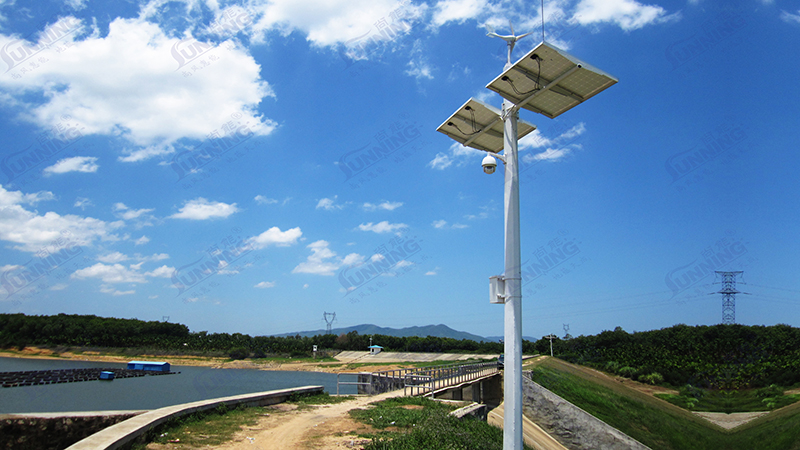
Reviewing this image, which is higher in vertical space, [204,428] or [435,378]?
[204,428]

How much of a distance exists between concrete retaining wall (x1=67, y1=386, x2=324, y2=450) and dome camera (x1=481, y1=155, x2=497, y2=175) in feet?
25.6

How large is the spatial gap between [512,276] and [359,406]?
1025 centimetres

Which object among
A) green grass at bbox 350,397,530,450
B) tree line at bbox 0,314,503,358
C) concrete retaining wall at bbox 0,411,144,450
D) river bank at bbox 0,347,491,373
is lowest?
river bank at bbox 0,347,491,373

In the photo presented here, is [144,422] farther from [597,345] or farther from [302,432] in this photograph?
[597,345]

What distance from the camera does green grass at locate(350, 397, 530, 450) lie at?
356 inches

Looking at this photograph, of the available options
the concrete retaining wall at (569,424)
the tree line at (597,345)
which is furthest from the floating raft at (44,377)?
the concrete retaining wall at (569,424)

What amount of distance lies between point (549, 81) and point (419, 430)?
784 cm

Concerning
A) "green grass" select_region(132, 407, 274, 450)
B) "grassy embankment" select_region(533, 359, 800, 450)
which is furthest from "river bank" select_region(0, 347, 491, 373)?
"green grass" select_region(132, 407, 274, 450)

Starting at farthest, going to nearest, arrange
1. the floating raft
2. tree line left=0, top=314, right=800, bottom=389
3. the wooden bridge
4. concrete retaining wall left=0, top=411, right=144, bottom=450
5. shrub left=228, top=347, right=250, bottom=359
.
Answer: shrub left=228, top=347, right=250, bottom=359, the floating raft, tree line left=0, top=314, right=800, bottom=389, the wooden bridge, concrete retaining wall left=0, top=411, right=144, bottom=450

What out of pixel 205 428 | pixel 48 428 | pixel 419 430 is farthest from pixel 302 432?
pixel 48 428

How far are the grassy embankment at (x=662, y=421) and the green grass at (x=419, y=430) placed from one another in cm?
1093

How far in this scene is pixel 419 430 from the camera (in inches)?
384

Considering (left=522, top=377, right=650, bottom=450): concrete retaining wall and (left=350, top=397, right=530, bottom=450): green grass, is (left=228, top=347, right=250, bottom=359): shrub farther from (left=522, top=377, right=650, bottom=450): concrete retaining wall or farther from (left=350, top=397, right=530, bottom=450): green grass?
(left=350, top=397, right=530, bottom=450): green grass

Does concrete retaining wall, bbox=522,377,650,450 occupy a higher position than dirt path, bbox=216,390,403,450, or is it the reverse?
dirt path, bbox=216,390,403,450
